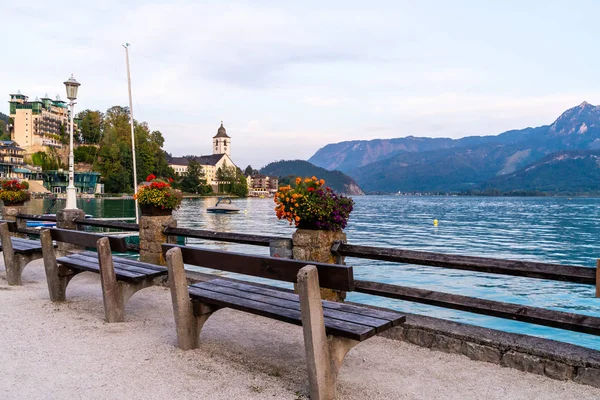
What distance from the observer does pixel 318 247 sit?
6188mm

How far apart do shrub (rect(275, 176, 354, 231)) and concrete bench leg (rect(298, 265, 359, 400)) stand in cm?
280

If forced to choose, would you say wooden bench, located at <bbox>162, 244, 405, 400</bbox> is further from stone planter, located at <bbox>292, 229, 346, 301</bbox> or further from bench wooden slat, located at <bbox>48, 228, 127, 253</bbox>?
stone planter, located at <bbox>292, 229, 346, 301</bbox>

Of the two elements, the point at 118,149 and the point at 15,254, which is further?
the point at 118,149

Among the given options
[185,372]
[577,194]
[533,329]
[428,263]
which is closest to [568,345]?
[428,263]

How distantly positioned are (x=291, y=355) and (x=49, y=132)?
159 meters

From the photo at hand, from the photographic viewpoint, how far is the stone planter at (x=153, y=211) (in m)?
8.77

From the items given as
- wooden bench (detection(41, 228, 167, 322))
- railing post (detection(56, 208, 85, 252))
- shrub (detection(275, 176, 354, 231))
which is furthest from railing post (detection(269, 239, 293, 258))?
railing post (detection(56, 208, 85, 252))

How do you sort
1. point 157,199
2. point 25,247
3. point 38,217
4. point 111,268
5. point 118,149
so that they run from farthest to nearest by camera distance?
point 118,149 < point 38,217 < point 157,199 < point 25,247 < point 111,268

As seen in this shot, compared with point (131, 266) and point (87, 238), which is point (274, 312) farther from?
point (87, 238)

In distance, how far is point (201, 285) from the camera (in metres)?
4.62

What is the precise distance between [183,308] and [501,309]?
2861mm

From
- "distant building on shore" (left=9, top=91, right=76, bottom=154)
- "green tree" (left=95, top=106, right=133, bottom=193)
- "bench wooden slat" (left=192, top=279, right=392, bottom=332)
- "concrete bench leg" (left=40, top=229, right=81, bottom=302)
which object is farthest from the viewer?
"distant building on shore" (left=9, top=91, right=76, bottom=154)

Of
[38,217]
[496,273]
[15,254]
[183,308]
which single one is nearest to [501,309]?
[496,273]

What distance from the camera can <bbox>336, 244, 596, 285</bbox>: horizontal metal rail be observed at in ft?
13.7
